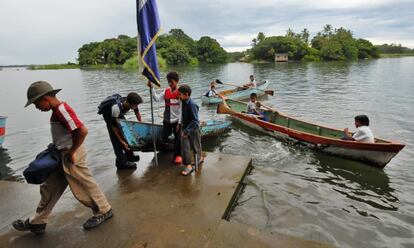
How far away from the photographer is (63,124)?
297 centimetres

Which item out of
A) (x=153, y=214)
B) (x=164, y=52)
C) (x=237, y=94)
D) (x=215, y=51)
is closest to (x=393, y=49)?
(x=215, y=51)

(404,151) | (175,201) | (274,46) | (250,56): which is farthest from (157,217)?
(250,56)

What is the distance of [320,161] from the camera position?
7.55m

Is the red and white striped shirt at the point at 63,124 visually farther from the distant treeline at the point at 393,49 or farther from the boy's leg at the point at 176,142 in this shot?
the distant treeline at the point at 393,49

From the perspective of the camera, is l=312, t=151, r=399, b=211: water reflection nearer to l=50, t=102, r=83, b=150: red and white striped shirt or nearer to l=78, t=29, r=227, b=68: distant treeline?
l=50, t=102, r=83, b=150: red and white striped shirt

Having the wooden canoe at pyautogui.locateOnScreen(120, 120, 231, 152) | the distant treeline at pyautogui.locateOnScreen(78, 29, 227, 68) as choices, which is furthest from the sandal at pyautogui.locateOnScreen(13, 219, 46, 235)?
the distant treeline at pyautogui.locateOnScreen(78, 29, 227, 68)

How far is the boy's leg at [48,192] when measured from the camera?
10.5 feet

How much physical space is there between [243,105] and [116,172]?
28.8ft

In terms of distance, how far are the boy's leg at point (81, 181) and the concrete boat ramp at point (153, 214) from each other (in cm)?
39

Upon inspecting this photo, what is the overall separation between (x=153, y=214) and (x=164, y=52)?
74.0 m

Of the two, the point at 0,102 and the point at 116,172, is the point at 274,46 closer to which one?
the point at 0,102

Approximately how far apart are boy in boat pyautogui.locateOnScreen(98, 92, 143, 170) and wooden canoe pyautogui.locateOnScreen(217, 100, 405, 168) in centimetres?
541

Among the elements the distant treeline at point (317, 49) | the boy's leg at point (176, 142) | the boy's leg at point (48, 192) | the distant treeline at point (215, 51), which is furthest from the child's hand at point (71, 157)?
the distant treeline at point (317, 49)

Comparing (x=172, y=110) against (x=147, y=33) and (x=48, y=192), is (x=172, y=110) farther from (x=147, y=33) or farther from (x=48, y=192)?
(x=48, y=192)
